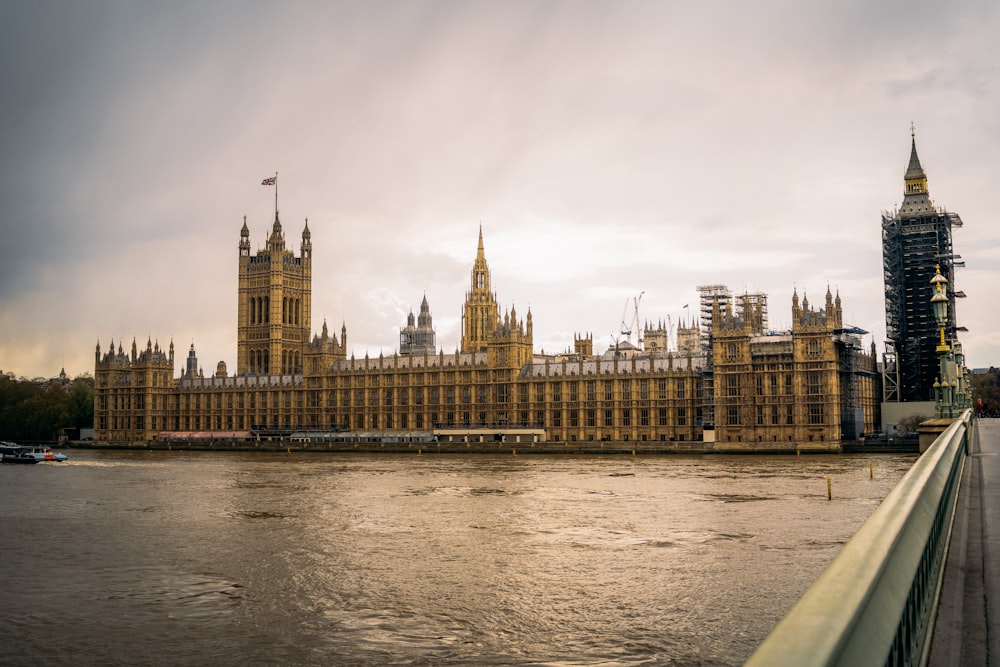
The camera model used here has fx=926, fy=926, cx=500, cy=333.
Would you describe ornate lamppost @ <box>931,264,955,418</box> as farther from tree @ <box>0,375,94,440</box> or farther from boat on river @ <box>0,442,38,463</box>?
tree @ <box>0,375,94,440</box>

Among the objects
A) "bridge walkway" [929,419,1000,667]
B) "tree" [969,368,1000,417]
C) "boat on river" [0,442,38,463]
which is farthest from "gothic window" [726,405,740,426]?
"bridge walkway" [929,419,1000,667]

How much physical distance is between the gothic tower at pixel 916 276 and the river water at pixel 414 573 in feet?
223

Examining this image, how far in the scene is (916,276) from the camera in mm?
114375

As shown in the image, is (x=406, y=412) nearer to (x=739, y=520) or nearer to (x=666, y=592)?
(x=739, y=520)

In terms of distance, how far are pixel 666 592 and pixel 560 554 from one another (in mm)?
6710

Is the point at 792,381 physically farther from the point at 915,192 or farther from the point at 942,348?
the point at 942,348

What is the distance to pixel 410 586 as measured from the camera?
80.7ft

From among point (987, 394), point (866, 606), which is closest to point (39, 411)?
point (987, 394)

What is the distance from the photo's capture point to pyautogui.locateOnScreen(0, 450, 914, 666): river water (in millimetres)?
18938

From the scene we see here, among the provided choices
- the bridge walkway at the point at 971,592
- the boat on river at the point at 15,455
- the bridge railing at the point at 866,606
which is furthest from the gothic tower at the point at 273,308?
the bridge railing at the point at 866,606

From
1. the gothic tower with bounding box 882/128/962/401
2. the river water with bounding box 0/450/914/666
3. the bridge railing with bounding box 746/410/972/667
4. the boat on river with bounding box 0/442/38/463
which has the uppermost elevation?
the gothic tower with bounding box 882/128/962/401

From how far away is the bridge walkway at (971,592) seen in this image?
6.39 m

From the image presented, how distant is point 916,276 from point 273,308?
10960cm

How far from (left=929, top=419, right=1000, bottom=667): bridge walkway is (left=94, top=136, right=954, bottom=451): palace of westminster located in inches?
3659
